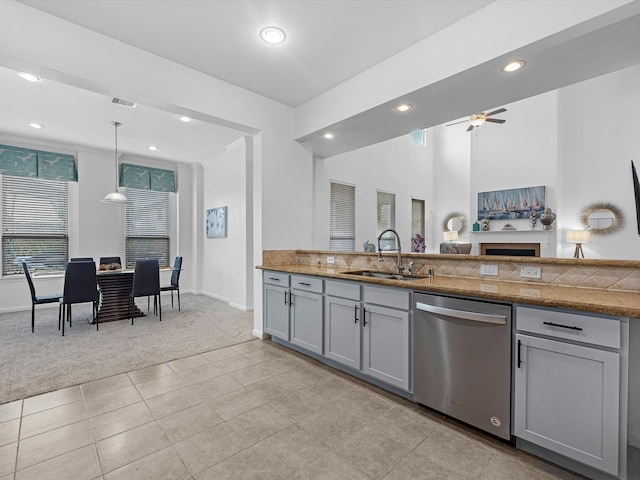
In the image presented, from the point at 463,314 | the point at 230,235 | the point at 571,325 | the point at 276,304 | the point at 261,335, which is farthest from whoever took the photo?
the point at 230,235

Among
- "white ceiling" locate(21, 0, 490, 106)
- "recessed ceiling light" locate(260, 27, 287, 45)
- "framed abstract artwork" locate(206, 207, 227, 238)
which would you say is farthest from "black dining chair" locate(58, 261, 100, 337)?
"recessed ceiling light" locate(260, 27, 287, 45)

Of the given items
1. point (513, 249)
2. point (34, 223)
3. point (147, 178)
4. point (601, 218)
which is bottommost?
point (513, 249)

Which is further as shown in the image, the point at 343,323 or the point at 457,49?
the point at 343,323

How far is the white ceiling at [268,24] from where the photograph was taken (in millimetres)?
2230

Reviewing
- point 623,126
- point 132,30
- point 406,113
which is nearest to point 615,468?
point 406,113

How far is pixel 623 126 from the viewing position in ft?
17.5

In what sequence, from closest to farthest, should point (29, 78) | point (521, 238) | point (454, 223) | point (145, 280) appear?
point (29, 78) < point (145, 280) < point (521, 238) < point (454, 223)

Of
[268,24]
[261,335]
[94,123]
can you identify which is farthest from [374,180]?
[94,123]

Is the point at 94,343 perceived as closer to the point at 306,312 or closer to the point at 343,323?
the point at 306,312

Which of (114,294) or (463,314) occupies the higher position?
(463,314)

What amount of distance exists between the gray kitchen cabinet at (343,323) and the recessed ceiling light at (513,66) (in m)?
2.06

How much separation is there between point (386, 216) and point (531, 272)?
533cm

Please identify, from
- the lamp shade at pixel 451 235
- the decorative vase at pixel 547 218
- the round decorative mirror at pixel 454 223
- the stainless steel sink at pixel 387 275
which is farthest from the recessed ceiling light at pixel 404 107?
the round decorative mirror at pixel 454 223

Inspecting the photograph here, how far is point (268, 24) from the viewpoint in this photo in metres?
2.44
